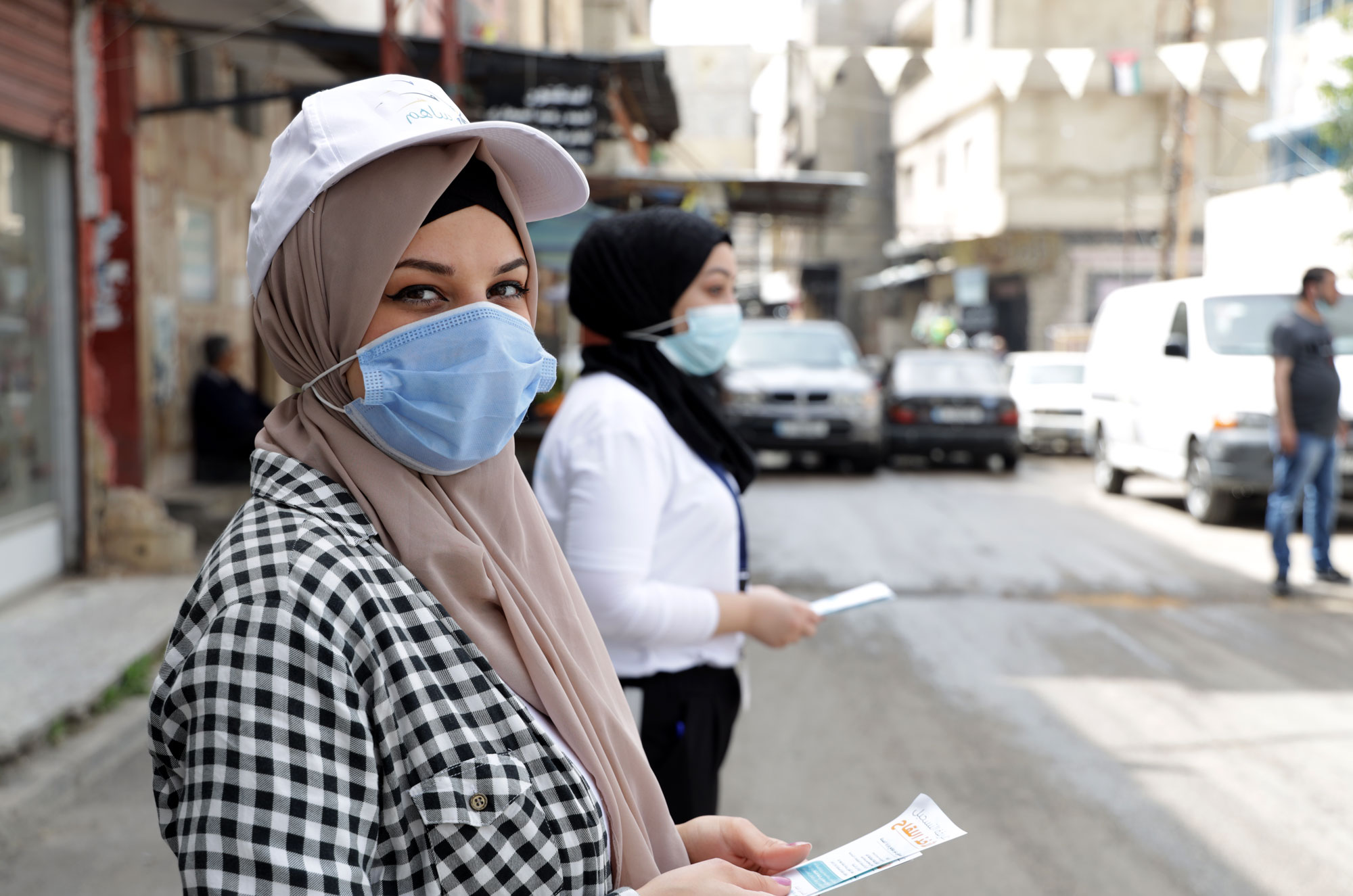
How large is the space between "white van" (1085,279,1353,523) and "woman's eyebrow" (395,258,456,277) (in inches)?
394

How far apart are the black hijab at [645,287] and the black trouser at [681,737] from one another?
0.50m

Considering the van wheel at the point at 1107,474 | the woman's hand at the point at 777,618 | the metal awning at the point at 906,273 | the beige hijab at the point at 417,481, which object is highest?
the metal awning at the point at 906,273

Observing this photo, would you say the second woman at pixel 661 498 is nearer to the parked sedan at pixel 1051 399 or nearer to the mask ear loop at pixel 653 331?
the mask ear loop at pixel 653 331

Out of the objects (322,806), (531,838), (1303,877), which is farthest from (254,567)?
(1303,877)

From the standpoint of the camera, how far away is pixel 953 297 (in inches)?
1371

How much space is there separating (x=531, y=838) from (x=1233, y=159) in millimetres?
32943

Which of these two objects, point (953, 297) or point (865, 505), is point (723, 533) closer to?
point (865, 505)

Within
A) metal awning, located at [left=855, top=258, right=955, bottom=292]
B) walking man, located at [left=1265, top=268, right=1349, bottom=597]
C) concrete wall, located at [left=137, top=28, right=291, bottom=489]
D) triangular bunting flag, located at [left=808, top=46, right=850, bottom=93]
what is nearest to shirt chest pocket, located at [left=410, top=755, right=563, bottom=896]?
walking man, located at [left=1265, top=268, right=1349, bottom=597]

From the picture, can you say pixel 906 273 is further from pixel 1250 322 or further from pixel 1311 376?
pixel 1311 376

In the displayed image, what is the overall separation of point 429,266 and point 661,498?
113cm

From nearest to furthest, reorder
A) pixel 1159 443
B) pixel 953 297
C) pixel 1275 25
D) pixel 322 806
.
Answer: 1. pixel 322 806
2. pixel 1159 443
3. pixel 1275 25
4. pixel 953 297

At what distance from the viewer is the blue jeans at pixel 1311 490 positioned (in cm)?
790

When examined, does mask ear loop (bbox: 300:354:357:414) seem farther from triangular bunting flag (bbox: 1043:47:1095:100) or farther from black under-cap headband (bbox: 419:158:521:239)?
triangular bunting flag (bbox: 1043:47:1095:100)

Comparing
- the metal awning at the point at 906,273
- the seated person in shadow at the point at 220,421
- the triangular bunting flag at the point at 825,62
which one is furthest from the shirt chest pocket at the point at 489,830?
the metal awning at the point at 906,273
